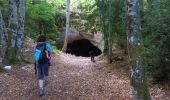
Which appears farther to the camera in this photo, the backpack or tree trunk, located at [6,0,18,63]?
tree trunk, located at [6,0,18,63]

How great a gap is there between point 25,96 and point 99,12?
29.7 ft

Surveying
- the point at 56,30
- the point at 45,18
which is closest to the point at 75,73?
the point at 45,18

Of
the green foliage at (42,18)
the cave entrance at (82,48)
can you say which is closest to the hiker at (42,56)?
the green foliage at (42,18)

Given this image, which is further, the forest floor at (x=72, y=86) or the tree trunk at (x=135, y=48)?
the forest floor at (x=72, y=86)

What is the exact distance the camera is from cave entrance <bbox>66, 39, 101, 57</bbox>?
3347 cm

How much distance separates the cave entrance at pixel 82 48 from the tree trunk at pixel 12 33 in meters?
18.4

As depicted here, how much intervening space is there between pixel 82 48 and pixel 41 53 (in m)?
25.1

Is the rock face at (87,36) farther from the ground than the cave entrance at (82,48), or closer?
farther from the ground

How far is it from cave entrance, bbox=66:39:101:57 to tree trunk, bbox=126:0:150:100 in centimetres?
2537

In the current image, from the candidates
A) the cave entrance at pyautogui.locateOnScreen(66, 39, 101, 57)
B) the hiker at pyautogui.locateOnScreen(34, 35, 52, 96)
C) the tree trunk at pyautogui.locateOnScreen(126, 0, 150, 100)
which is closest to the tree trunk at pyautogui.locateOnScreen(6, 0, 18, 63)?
the hiker at pyautogui.locateOnScreen(34, 35, 52, 96)

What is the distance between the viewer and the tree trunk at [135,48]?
730 cm

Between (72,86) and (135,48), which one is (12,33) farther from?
(135,48)

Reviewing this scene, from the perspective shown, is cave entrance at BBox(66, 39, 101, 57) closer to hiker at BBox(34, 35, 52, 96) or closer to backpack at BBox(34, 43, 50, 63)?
hiker at BBox(34, 35, 52, 96)

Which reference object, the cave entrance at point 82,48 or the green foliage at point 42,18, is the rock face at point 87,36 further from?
the green foliage at point 42,18
